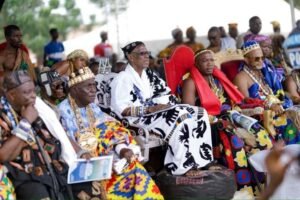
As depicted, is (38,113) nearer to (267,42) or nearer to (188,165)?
(188,165)

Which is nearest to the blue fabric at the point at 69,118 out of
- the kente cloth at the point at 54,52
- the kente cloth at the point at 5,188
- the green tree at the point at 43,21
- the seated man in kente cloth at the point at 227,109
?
the kente cloth at the point at 5,188

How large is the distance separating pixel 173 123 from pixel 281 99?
1.88m

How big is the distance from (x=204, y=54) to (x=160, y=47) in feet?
37.4

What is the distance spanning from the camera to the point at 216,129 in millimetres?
7695

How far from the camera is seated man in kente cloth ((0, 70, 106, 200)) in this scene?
5.73 m

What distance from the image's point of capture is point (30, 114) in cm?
575

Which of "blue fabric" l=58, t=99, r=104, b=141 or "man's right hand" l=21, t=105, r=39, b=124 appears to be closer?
"man's right hand" l=21, t=105, r=39, b=124

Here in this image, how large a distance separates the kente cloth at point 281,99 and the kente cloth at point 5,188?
3.29 metres

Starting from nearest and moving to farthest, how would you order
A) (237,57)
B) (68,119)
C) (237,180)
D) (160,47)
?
1. (68,119)
2. (237,180)
3. (237,57)
4. (160,47)

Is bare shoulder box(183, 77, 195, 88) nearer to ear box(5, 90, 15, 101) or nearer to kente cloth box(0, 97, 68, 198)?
kente cloth box(0, 97, 68, 198)

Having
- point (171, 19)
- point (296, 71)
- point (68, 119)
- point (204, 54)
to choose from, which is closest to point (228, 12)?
point (171, 19)

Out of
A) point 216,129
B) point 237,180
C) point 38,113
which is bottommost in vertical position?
point 237,180

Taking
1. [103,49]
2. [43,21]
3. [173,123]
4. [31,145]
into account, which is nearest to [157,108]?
[173,123]

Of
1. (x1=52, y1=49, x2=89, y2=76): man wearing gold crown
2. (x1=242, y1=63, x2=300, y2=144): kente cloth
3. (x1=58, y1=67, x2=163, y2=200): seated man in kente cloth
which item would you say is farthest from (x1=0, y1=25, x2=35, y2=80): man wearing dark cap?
(x1=242, y1=63, x2=300, y2=144): kente cloth
